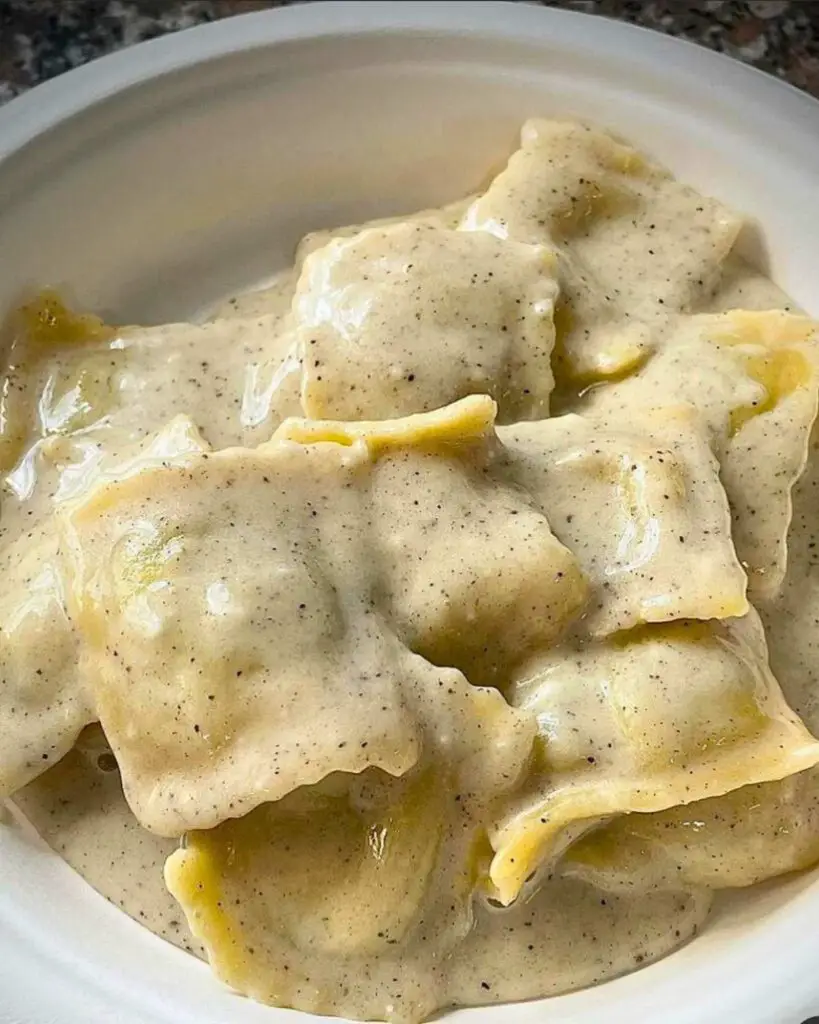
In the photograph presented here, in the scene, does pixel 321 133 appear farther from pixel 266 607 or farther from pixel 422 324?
pixel 266 607

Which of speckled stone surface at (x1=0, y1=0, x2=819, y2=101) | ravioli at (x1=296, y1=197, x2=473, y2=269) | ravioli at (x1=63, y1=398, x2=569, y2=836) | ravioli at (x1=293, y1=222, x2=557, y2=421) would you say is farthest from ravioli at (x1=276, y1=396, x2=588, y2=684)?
speckled stone surface at (x1=0, y1=0, x2=819, y2=101)

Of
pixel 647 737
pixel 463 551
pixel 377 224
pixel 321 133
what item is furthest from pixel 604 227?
pixel 647 737

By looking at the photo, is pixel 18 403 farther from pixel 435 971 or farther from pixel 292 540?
pixel 435 971

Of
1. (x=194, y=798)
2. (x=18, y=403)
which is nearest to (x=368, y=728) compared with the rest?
(x=194, y=798)

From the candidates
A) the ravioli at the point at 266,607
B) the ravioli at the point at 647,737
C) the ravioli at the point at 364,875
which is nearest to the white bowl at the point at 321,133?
the ravioli at the point at 266,607

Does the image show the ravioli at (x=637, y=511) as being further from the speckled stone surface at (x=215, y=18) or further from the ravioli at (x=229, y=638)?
the speckled stone surface at (x=215, y=18)

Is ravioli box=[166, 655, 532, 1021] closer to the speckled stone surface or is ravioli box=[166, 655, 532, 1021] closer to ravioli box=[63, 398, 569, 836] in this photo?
ravioli box=[63, 398, 569, 836]
